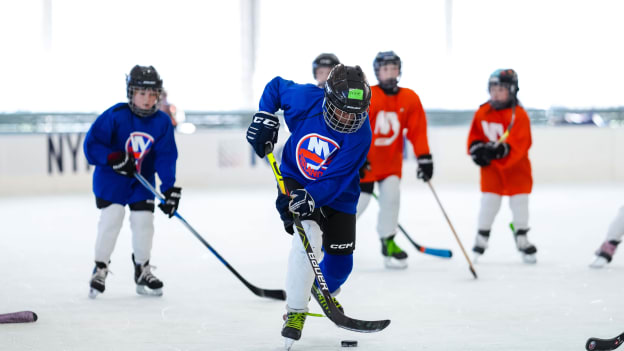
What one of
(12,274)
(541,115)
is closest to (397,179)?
(12,274)

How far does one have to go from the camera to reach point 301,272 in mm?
2746

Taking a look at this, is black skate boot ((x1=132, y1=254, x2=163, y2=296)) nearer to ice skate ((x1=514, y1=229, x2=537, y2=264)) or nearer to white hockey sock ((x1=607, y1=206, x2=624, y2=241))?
ice skate ((x1=514, y1=229, x2=537, y2=264))

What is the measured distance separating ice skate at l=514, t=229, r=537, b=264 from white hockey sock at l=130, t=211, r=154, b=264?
83.4 inches

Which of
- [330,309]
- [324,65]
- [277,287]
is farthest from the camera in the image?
[324,65]

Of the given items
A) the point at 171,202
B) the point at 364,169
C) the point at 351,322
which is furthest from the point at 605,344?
the point at 364,169

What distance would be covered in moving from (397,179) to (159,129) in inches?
56.8

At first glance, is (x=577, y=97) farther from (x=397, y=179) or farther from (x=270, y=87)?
(x=270, y=87)

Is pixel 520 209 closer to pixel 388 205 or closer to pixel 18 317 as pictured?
pixel 388 205

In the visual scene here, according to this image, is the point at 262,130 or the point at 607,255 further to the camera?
the point at 607,255

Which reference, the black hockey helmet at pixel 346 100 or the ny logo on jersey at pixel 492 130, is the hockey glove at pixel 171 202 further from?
the ny logo on jersey at pixel 492 130

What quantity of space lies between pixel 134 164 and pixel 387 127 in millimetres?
1484

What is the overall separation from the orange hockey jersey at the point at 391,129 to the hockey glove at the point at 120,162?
1398 millimetres

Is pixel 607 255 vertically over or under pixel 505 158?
under

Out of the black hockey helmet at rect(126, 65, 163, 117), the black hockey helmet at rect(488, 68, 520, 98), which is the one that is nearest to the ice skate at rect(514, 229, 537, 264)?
the black hockey helmet at rect(488, 68, 520, 98)
